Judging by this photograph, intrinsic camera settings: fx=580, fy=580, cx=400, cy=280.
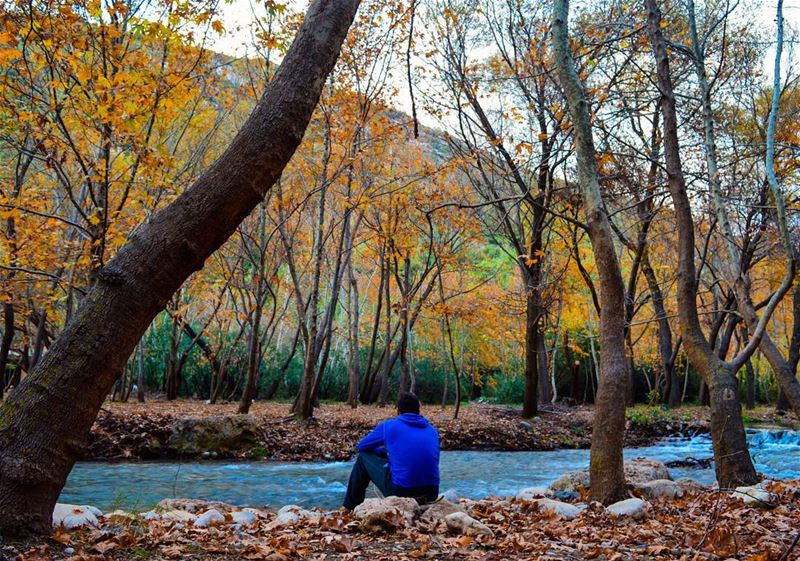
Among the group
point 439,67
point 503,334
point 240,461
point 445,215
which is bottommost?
point 240,461

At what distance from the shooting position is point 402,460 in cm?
567

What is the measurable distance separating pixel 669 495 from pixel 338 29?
6.43m

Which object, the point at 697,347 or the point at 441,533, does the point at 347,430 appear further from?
the point at 441,533

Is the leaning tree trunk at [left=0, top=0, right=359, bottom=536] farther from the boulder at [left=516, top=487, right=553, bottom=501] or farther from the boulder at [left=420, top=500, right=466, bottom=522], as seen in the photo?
the boulder at [left=516, top=487, right=553, bottom=501]

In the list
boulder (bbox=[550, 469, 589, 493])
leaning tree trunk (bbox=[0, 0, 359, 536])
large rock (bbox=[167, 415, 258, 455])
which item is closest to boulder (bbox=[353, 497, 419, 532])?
leaning tree trunk (bbox=[0, 0, 359, 536])

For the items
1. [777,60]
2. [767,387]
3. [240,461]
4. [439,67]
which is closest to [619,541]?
[777,60]

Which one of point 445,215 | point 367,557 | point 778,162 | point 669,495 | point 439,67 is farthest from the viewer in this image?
point 445,215

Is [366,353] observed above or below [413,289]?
below

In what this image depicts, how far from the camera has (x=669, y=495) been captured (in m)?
6.95

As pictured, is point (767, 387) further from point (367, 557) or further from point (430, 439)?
point (367, 557)

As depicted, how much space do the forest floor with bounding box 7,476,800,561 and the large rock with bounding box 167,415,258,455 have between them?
5.71 meters

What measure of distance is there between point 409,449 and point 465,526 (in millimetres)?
1373

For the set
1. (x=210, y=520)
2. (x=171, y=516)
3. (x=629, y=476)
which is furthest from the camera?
(x=629, y=476)

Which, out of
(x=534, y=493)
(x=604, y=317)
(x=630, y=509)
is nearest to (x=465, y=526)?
(x=630, y=509)
